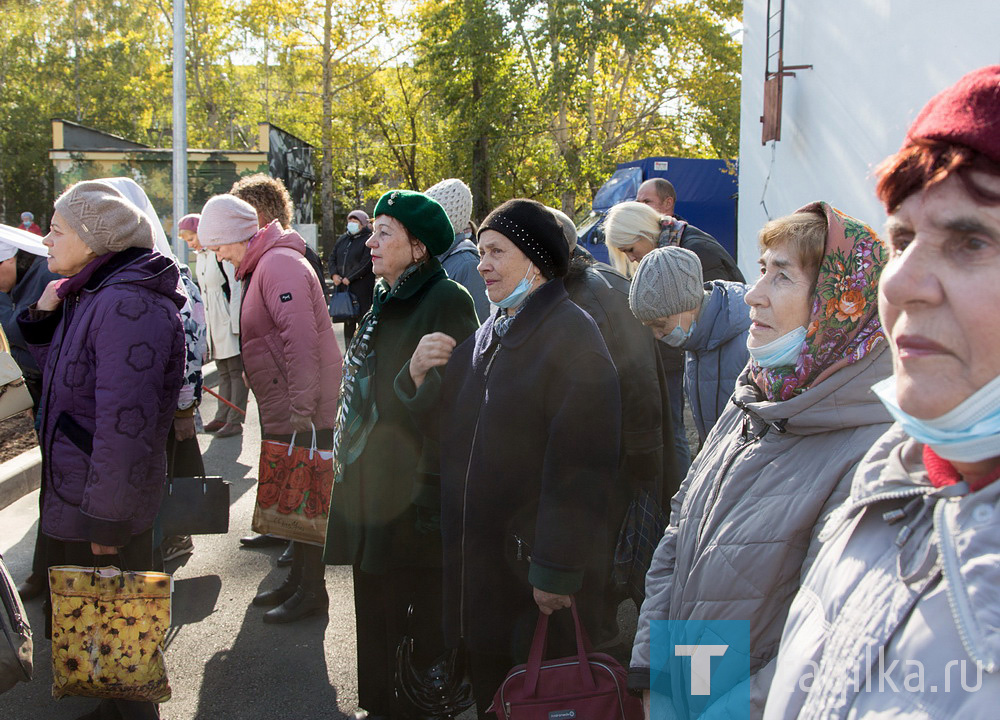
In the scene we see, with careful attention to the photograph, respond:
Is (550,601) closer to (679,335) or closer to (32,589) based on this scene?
(679,335)

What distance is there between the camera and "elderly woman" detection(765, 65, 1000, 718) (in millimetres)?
958

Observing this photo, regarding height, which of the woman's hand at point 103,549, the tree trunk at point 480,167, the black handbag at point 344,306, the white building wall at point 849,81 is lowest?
the woman's hand at point 103,549

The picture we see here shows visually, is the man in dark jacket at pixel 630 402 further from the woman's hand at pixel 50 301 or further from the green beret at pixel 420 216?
the woman's hand at pixel 50 301

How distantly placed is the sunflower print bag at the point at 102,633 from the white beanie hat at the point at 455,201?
2.70 meters

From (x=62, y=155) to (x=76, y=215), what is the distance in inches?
776

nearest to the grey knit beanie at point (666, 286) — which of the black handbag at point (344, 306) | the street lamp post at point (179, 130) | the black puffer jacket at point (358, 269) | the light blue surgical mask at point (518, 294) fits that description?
the light blue surgical mask at point (518, 294)

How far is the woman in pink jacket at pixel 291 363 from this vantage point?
4.21 metres

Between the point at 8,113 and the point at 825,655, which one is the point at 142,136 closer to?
the point at 8,113

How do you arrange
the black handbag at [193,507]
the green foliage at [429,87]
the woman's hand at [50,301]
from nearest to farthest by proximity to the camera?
the woman's hand at [50,301] → the black handbag at [193,507] → the green foliage at [429,87]

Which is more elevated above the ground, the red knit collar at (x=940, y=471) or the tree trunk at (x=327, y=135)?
the tree trunk at (x=327, y=135)

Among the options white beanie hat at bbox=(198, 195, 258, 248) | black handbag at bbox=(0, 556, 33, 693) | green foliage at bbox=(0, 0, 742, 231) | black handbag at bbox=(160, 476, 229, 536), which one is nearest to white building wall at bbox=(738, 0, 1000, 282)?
white beanie hat at bbox=(198, 195, 258, 248)

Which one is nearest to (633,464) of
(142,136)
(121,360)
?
(121,360)

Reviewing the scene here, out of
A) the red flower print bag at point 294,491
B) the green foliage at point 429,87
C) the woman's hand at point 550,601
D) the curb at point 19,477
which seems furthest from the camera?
the green foliage at point 429,87

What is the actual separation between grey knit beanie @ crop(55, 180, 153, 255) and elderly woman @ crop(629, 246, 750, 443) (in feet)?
6.32
